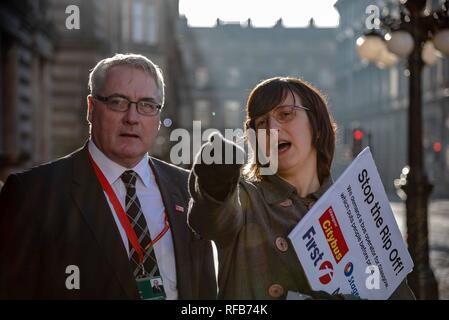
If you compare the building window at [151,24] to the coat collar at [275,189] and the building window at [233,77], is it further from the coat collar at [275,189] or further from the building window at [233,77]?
the building window at [233,77]

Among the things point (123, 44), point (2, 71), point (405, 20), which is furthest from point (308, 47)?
point (405, 20)

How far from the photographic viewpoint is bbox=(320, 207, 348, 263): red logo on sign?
2834mm

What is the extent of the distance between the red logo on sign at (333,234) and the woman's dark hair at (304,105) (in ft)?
1.38

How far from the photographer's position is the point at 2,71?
15.5 metres

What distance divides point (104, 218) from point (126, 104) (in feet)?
1.61

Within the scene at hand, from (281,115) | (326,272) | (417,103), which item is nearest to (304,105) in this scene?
(281,115)

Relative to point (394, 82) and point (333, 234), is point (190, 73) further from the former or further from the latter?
point (333, 234)

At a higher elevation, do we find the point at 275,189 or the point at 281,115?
the point at 281,115

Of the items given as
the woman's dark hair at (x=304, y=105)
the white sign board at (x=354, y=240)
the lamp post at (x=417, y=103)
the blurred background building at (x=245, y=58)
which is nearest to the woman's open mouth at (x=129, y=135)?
the woman's dark hair at (x=304, y=105)

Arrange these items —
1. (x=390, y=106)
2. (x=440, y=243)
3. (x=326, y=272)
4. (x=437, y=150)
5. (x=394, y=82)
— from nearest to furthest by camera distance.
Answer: (x=326, y=272)
(x=440, y=243)
(x=437, y=150)
(x=390, y=106)
(x=394, y=82)

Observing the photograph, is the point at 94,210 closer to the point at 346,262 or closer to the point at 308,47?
the point at 346,262

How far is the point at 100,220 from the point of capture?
294cm

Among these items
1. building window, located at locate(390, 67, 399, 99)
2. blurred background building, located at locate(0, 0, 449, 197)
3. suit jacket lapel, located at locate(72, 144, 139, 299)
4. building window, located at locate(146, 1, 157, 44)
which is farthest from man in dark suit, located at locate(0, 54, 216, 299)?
building window, located at locate(390, 67, 399, 99)
